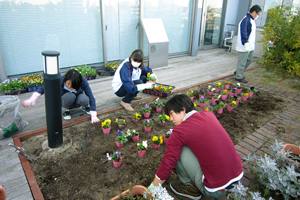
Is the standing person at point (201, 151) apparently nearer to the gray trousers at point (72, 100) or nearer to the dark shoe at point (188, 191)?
the dark shoe at point (188, 191)

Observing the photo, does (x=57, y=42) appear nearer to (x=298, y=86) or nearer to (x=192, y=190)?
(x=192, y=190)

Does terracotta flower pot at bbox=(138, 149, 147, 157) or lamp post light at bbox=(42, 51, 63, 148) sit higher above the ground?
lamp post light at bbox=(42, 51, 63, 148)

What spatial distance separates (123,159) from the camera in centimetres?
253

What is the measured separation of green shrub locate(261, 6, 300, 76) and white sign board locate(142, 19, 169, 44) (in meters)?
2.81

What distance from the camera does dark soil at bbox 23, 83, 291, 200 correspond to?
212 cm

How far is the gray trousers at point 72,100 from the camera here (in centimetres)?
314

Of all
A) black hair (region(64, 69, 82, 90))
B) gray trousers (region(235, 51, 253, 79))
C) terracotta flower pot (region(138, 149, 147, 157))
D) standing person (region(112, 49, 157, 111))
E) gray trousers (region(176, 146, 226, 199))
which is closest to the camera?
gray trousers (region(176, 146, 226, 199))

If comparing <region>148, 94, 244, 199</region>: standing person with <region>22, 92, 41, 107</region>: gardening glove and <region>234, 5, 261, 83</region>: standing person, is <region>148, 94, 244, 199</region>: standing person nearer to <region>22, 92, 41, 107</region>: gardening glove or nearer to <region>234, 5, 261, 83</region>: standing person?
<region>22, 92, 41, 107</region>: gardening glove

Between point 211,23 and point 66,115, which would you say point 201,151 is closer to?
point 66,115

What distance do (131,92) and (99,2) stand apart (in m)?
3.24

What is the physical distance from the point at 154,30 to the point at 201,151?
525 centimetres

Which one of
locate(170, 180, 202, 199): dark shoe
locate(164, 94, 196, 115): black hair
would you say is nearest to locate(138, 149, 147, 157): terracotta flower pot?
locate(170, 180, 202, 199): dark shoe

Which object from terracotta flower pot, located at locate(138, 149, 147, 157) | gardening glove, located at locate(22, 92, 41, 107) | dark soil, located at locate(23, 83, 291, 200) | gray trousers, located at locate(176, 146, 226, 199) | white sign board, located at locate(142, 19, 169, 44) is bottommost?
dark soil, located at locate(23, 83, 291, 200)

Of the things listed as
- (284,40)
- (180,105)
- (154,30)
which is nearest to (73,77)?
(180,105)
